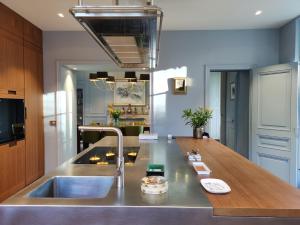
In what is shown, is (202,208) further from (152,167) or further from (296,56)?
(296,56)

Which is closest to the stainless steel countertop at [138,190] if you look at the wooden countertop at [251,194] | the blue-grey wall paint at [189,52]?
the wooden countertop at [251,194]

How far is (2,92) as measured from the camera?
3330 mm

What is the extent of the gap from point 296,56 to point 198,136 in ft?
7.00

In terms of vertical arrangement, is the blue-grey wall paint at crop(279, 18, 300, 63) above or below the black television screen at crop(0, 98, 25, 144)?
above

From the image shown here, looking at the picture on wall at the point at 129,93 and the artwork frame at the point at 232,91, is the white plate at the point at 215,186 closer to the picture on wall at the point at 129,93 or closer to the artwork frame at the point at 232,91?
the artwork frame at the point at 232,91

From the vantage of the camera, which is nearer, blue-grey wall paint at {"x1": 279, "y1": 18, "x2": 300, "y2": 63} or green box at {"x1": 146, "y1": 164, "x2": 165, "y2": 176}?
green box at {"x1": 146, "y1": 164, "x2": 165, "y2": 176}

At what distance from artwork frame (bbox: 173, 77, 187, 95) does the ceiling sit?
0.90 metres

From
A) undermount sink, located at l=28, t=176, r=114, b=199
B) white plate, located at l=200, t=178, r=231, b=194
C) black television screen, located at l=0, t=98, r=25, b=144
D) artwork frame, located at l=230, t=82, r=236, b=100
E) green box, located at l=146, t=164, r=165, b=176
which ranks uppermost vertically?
artwork frame, located at l=230, t=82, r=236, b=100

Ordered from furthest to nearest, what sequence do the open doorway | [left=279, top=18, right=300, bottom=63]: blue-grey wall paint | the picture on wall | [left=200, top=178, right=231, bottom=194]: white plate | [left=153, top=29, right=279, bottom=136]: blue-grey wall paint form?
the picture on wall
the open doorway
[left=153, top=29, right=279, bottom=136]: blue-grey wall paint
[left=279, top=18, right=300, bottom=63]: blue-grey wall paint
[left=200, top=178, right=231, bottom=194]: white plate

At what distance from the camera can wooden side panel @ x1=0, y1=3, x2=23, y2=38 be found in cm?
338

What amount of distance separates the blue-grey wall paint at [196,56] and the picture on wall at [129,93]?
4.16 meters

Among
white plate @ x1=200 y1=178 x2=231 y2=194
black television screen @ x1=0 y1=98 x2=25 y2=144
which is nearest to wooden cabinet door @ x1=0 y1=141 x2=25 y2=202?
black television screen @ x1=0 y1=98 x2=25 y2=144

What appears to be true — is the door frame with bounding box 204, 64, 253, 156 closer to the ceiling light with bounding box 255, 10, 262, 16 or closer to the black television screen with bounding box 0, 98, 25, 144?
the ceiling light with bounding box 255, 10, 262, 16

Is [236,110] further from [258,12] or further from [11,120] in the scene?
[11,120]
